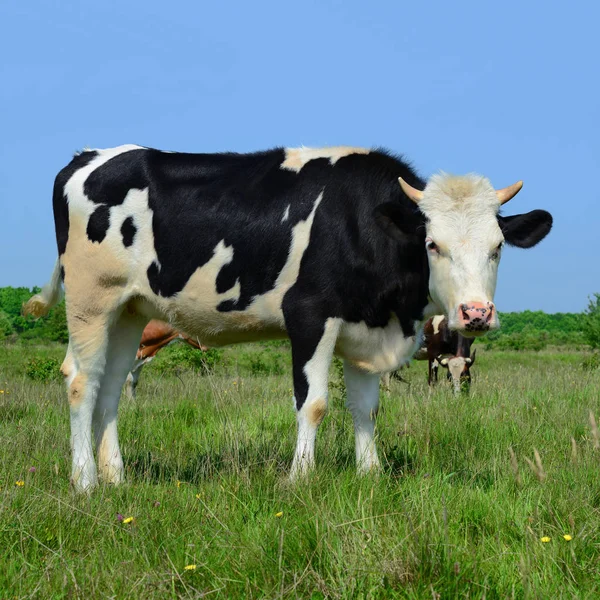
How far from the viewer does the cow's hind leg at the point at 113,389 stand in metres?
6.28

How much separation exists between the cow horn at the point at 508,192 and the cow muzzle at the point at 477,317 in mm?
1117

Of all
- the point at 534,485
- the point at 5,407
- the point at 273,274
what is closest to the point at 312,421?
the point at 273,274

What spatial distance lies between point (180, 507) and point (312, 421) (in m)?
1.36

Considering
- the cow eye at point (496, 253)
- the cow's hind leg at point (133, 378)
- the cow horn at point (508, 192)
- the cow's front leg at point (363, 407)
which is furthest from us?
the cow's hind leg at point (133, 378)

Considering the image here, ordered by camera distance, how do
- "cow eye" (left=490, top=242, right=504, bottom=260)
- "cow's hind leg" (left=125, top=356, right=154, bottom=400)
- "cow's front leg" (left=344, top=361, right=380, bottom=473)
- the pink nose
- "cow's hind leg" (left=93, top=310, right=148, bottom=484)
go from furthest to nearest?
"cow's hind leg" (left=125, top=356, right=154, bottom=400) < "cow's hind leg" (left=93, top=310, right=148, bottom=484) < "cow's front leg" (left=344, top=361, right=380, bottom=473) < "cow eye" (left=490, top=242, right=504, bottom=260) < the pink nose

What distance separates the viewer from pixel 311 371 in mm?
5465

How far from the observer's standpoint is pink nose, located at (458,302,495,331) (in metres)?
4.88

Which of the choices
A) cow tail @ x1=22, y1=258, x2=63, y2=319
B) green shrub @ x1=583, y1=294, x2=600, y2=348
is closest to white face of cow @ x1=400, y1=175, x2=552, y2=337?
cow tail @ x1=22, y1=258, x2=63, y2=319

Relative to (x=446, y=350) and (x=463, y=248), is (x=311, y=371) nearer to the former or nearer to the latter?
(x=463, y=248)

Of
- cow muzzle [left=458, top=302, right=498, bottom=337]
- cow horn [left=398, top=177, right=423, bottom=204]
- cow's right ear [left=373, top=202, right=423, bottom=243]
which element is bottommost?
cow muzzle [left=458, top=302, right=498, bottom=337]

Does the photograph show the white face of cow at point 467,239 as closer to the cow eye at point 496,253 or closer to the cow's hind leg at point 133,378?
the cow eye at point 496,253

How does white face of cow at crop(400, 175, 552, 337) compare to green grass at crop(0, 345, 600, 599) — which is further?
white face of cow at crop(400, 175, 552, 337)

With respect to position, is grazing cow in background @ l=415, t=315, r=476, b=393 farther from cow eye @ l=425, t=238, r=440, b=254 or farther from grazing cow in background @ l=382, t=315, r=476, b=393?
cow eye @ l=425, t=238, r=440, b=254

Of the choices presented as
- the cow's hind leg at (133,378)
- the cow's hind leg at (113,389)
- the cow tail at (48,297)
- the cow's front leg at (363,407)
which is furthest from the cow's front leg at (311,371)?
the cow's hind leg at (133,378)
